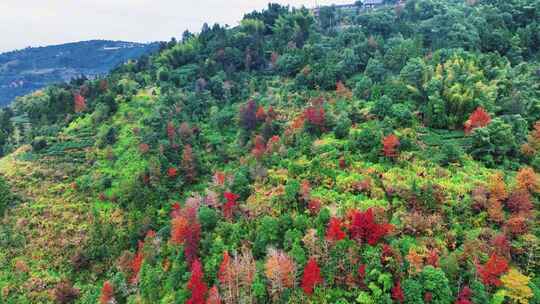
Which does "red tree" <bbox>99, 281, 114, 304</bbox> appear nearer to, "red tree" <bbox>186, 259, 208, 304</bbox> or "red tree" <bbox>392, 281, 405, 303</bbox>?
"red tree" <bbox>186, 259, 208, 304</bbox>

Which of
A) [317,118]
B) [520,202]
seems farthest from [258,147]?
[520,202]

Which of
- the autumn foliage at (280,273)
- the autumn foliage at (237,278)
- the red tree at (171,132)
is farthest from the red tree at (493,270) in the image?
the red tree at (171,132)

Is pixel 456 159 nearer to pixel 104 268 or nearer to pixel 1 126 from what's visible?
pixel 104 268

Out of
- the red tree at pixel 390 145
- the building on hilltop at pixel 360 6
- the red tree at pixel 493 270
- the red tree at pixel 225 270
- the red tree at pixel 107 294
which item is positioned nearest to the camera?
the red tree at pixel 493 270

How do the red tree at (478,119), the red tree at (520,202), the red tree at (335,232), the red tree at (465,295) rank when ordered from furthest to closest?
1. the red tree at (478,119)
2. the red tree at (520,202)
3. the red tree at (335,232)
4. the red tree at (465,295)

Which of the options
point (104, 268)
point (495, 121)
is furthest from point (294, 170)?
point (104, 268)

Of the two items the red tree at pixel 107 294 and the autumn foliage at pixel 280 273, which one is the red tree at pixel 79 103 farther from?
the autumn foliage at pixel 280 273

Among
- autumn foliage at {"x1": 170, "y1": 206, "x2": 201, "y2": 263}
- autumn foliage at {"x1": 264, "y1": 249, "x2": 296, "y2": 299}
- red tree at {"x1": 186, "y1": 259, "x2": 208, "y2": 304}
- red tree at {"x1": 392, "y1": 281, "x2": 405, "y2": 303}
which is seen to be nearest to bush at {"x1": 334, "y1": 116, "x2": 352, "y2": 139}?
autumn foliage at {"x1": 170, "y1": 206, "x2": 201, "y2": 263}
